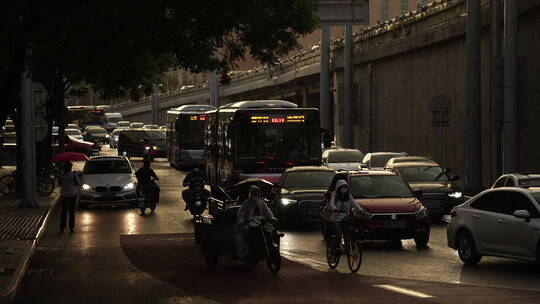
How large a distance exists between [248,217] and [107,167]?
20513mm

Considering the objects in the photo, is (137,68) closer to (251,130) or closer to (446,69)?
(251,130)

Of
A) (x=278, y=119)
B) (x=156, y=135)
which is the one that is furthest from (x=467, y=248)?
(x=156, y=135)

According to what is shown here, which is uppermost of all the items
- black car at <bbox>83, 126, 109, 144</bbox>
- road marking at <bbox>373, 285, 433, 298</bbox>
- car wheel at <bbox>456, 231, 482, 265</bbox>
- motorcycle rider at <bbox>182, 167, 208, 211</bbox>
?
black car at <bbox>83, 126, 109, 144</bbox>

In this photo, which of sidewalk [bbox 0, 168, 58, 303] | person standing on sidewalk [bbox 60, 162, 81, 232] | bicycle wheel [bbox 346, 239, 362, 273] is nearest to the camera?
sidewalk [bbox 0, 168, 58, 303]

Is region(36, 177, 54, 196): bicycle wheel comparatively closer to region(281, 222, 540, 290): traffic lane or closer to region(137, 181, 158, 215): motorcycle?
region(137, 181, 158, 215): motorcycle

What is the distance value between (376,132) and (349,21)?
79.3ft

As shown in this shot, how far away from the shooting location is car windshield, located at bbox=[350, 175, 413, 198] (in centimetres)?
2528

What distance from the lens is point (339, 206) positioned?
20.1 m

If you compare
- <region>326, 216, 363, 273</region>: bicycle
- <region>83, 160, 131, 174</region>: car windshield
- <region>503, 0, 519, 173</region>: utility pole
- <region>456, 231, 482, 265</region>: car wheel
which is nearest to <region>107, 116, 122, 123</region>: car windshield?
<region>83, 160, 131, 174</region>: car windshield

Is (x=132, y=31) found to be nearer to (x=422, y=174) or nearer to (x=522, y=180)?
(x=522, y=180)

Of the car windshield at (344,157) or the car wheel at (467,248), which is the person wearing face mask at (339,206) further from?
the car windshield at (344,157)

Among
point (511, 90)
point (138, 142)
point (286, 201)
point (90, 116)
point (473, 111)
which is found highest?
point (90, 116)

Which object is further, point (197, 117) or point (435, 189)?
point (197, 117)

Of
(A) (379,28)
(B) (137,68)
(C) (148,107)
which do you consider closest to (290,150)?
(B) (137,68)
